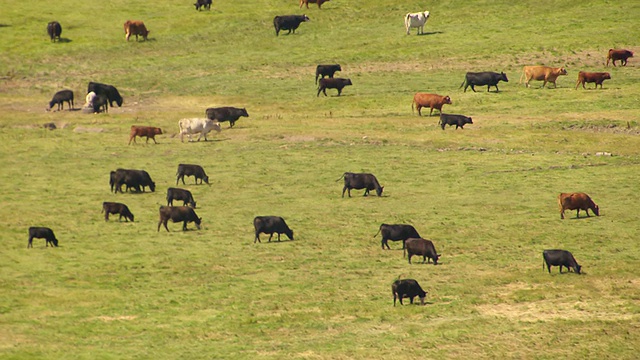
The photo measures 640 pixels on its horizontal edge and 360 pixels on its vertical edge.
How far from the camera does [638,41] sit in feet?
244

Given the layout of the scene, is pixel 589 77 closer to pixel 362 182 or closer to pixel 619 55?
pixel 619 55

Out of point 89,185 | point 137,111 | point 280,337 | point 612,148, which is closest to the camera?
point 280,337

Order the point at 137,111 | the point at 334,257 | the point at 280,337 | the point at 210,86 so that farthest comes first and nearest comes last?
the point at 210,86 < the point at 137,111 < the point at 334,257 < the point at 280,337

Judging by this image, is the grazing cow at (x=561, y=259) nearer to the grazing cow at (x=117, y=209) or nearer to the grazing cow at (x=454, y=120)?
the grazing cow at (x=117, y=209)

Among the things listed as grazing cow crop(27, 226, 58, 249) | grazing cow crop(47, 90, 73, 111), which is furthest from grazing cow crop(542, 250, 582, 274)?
grazing cow crop(47, 90, 73, 111)

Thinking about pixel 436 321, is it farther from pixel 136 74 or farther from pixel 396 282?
pixel 136 74

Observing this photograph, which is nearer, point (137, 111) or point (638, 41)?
point (137, 111)

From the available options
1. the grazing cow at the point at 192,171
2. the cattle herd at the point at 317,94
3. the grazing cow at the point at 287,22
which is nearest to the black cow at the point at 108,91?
the cattle herd at the point at 317,94

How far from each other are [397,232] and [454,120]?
1986 cm

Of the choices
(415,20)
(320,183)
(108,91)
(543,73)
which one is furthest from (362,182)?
(415,20)

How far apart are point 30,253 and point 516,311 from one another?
1515cm

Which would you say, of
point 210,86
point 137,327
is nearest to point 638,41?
point 210,86

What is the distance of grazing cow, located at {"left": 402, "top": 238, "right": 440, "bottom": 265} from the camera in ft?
118

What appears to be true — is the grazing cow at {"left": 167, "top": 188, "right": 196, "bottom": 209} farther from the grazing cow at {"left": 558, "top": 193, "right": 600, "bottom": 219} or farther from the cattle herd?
the grazing cow at {"left": 558, "top": 193, "right": 600, "bottom": 219}
